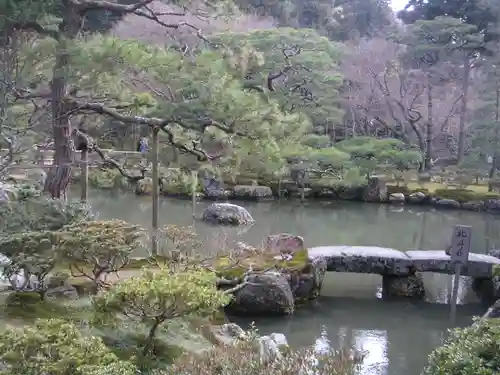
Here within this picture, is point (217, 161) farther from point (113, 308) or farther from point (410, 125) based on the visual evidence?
point (410, 125)

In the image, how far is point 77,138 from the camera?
8516 mm

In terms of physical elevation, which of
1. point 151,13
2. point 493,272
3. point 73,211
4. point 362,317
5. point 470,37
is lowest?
point 362,317

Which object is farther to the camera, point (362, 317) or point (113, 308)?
point (362, 317)

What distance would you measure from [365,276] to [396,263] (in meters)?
1.09

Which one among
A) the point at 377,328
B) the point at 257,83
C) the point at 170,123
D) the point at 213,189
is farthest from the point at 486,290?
the point at 213,189

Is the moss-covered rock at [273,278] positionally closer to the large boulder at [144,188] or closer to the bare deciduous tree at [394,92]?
the large boulder at [144,188]

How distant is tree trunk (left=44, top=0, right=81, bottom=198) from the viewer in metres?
5.91

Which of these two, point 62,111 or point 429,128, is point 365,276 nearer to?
point 62,111

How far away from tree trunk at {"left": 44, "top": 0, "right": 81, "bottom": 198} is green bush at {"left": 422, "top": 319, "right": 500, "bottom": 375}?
14.1ft

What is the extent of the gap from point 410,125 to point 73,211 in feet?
54.7

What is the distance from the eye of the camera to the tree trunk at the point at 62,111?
19.4 feet

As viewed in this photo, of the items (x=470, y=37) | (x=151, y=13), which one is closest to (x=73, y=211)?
(x=151, y=13)

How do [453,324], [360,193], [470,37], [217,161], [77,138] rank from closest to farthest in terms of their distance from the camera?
[453,324], [217,161], [77,138], [360,193], [470,37]

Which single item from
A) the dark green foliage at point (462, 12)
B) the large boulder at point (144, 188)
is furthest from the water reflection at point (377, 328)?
the dark green foliage at point (462, 12)
